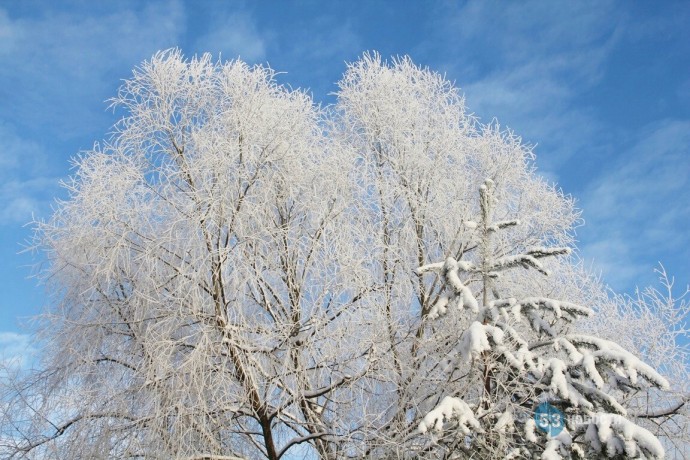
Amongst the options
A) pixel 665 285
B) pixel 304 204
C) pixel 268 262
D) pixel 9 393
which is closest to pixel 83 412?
pixel 9 393

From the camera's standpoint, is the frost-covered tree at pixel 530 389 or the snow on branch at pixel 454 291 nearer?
the frost-covered tree at pixel 530 389

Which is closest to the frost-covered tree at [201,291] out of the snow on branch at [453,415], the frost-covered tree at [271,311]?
the frost-covered tree at [271,311]

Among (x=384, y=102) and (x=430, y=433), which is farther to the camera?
(x=384, y=102)

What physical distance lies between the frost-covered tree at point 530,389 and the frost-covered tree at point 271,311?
3 cm

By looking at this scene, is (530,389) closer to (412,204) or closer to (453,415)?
(453,415)

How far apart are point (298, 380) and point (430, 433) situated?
1839 millimetres

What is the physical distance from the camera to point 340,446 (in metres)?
8.59

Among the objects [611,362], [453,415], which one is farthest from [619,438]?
[453,415]

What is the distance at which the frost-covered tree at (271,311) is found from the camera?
7.59m

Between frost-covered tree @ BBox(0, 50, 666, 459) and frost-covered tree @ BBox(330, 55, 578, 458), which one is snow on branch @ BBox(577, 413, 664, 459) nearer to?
frost-covered tree @ BBox(0, 50, 666, 459)

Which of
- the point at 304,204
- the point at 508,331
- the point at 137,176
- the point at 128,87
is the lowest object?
the point at 508,331

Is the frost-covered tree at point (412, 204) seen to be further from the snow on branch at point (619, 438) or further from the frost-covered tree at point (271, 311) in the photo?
the snow on branch at point (619, 438)

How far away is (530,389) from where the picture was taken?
7.30m

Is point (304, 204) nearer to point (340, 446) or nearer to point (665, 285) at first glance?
point (340, 446)
